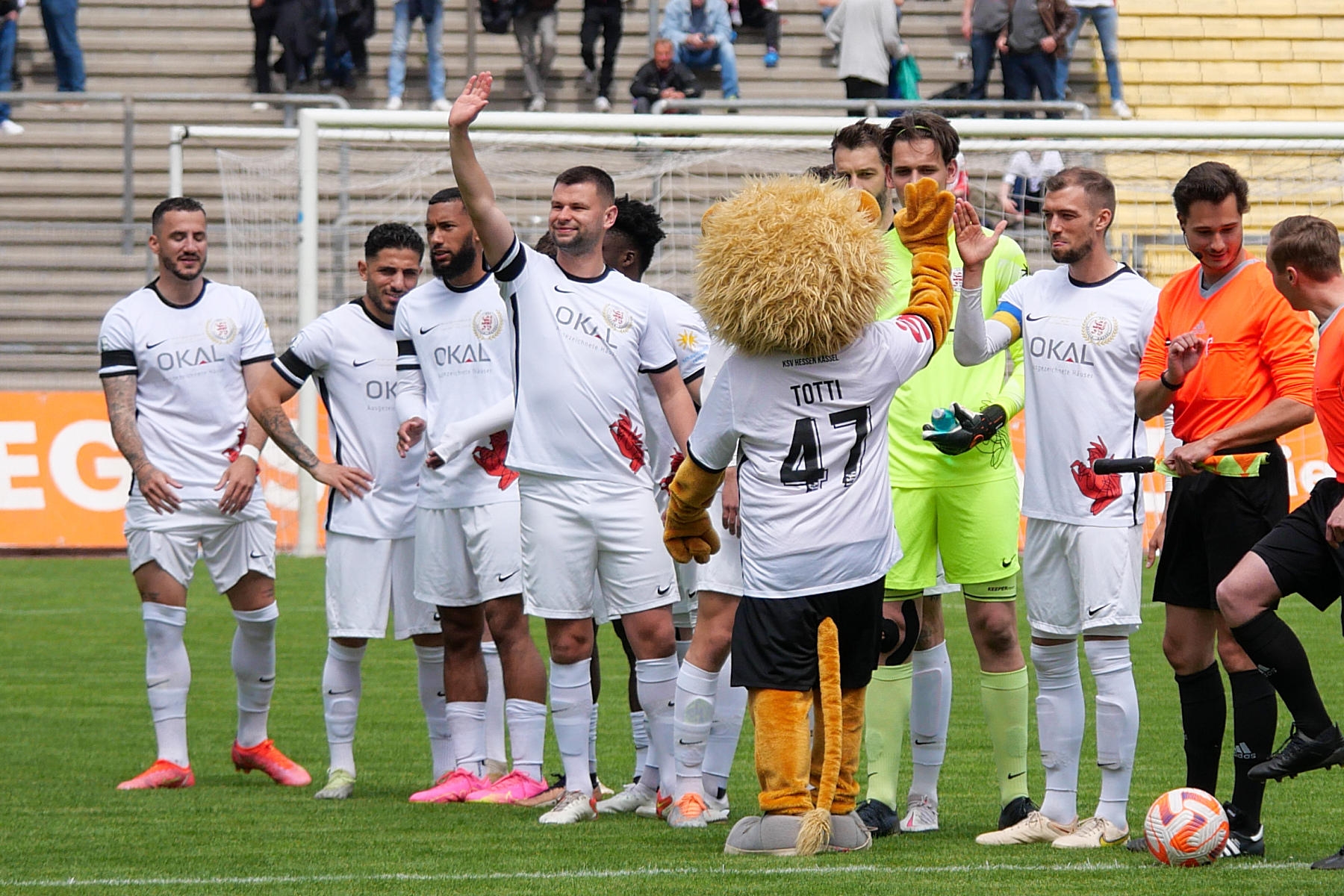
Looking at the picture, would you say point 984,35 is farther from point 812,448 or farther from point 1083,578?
point 812,448

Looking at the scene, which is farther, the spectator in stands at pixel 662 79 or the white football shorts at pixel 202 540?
the spectator in stands at pixel 662 79

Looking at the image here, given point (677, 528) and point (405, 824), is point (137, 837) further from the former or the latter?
point (677, 528)

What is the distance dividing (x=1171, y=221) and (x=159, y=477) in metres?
10.5

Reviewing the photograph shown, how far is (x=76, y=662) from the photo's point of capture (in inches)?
418

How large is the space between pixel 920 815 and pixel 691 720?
869 millimetres

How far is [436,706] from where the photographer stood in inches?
288

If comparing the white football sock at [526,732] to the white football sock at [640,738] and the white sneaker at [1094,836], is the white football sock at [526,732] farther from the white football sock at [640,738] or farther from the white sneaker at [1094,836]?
the white sneaker at [1094,836]

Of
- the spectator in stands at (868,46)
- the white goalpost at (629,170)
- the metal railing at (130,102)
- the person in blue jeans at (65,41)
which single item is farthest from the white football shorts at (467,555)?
the person in blue jeans at (65,41)

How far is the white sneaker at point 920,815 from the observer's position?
240 inches

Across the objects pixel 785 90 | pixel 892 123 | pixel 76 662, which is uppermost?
pixel 785 90

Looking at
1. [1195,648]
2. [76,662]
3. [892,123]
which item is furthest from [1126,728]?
[76,662]

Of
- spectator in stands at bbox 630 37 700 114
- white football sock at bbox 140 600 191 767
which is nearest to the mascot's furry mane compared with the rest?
white football sock at bbox 140 600 191 767

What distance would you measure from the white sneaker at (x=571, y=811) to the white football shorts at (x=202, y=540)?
6.64 ft

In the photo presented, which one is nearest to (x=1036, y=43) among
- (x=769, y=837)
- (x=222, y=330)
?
(x=222, y=330)
